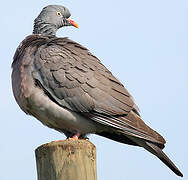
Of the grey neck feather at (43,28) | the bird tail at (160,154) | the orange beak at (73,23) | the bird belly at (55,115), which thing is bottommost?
the bird tail at (160,154)

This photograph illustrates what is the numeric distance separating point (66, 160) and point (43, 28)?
3.82 metres

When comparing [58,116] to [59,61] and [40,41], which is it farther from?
[40,41]

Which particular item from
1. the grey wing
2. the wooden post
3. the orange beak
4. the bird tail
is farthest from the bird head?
the wooden post

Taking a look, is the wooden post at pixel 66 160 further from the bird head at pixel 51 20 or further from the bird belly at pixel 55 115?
the bird head at pixel 51 20

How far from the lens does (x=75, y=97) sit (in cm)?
617

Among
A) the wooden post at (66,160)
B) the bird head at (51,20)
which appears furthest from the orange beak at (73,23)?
the wooden post at (66,160)

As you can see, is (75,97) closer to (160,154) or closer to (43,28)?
(160,154)

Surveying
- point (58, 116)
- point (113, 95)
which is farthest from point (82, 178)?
point (113, 95)

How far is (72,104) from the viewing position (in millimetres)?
6137

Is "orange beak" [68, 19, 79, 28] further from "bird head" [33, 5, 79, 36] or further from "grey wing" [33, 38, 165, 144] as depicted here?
"grey wing" [33, 38, 165, 144]

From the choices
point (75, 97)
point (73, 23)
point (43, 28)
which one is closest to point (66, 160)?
point (75, 97)

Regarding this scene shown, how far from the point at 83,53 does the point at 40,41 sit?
24.0 inches

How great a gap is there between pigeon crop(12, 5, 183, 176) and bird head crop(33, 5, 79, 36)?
1.12m

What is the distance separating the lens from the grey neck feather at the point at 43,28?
25.1 ft
